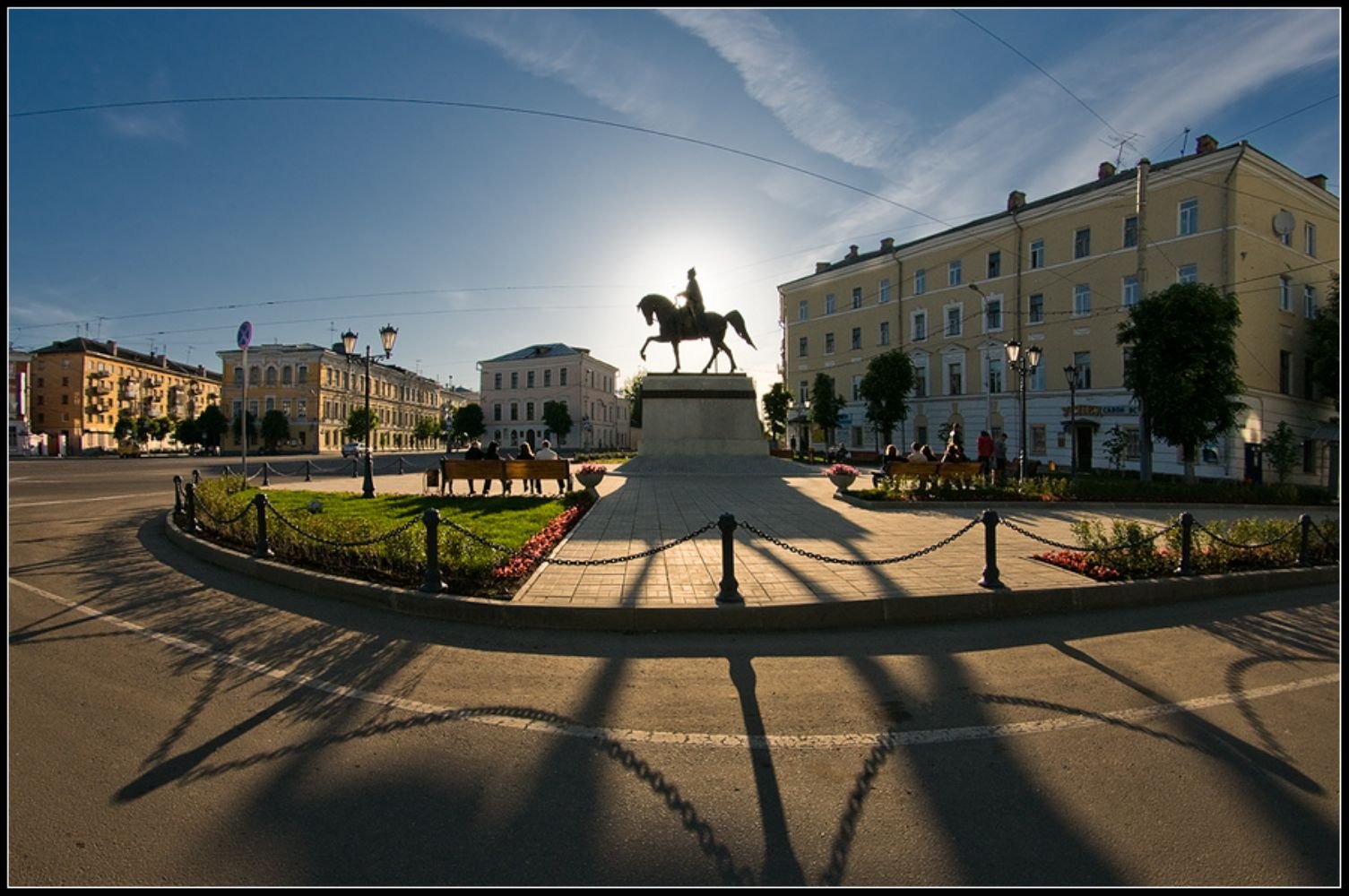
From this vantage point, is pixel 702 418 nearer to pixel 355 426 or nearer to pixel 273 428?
pixel 355 426

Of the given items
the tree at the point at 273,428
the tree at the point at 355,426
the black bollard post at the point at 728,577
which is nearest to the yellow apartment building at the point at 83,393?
the tree at the point at 273,428

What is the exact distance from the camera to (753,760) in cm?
358

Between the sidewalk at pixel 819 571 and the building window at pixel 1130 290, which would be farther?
the building window at pixel 1130 290

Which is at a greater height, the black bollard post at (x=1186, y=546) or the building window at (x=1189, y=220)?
the building window at (x=1189, y=220)

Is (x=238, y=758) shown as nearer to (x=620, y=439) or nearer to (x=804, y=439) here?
(x=804, y=439)

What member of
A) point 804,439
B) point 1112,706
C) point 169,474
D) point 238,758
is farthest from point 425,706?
point 804,439

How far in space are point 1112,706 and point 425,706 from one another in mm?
4805

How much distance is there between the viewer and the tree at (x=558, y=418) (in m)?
81.3

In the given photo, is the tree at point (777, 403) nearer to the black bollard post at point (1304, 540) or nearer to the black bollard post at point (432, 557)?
the black bollard post at point (1304, 540)

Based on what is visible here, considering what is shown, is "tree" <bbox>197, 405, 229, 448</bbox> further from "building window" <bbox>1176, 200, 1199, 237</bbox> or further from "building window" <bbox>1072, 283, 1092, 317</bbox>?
"building window" <bbox>1176, 200, 1199, 237</bbox>

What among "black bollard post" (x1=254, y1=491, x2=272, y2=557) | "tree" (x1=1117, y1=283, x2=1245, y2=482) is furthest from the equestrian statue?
"black bollard post" (x1=254, y1=491, x2=272, y2=557)

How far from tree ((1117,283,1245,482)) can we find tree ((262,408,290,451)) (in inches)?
3328

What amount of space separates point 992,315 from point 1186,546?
126 feet

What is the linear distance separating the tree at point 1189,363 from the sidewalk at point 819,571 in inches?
401
